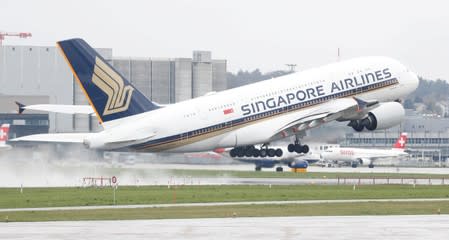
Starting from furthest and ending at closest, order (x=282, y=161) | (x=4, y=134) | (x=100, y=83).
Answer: (x=282, y=161) < (x=4, y=134) < (x=100, y=83)

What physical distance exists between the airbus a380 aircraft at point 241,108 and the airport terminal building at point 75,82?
94.6m

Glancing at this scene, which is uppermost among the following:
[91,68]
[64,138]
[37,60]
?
[37,60]

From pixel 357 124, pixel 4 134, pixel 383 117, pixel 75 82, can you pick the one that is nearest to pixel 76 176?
pixel 4 134

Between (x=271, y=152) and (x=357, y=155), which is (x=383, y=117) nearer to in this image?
(x=271, y=152)

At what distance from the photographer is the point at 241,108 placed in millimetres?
74688

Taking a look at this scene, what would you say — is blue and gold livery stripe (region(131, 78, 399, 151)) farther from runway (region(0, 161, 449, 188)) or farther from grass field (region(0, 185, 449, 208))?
runway (region(0, 161, 449, 188))

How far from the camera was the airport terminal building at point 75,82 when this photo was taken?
183375mm

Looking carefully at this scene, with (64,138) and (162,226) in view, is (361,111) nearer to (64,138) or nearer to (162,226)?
(64,138)

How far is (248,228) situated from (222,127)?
26770 mm

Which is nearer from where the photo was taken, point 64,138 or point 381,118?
point 64,138

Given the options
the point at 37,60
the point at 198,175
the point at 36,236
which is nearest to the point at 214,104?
the point at 36,236

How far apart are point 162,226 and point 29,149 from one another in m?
53.8

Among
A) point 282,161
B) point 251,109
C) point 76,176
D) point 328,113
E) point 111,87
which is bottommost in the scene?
point 76,176

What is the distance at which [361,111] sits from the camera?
253 ft
